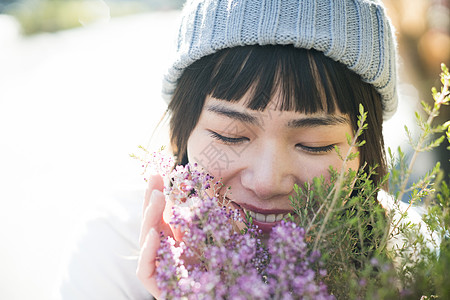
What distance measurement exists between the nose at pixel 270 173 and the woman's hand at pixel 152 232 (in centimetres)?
34

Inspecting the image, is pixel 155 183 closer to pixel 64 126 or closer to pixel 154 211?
pixel 154 211

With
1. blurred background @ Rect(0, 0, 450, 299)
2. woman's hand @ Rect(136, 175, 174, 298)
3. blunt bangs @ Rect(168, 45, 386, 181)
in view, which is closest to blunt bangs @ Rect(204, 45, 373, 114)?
blunt bangs @ Rect(168, 45, 386, 181)

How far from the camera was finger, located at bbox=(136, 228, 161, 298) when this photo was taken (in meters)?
0.88

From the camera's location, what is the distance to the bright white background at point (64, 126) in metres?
2.71

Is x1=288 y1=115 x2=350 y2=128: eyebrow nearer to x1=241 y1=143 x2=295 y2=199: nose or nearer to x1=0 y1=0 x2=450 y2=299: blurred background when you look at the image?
x1=241 y1=143 x2=295 y2=199: nose

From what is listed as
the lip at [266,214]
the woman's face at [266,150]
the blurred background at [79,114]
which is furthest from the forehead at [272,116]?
the blurred background at [79,114]

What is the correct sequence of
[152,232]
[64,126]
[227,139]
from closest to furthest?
[152,232] → [227,139] → [64,126]

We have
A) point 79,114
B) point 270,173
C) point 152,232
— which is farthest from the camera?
point 79,114

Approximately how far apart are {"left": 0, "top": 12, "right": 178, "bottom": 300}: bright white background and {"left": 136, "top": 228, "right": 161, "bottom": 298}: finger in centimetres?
63

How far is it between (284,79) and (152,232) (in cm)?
71

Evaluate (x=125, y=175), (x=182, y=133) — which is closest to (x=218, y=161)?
(x=182, y=133)

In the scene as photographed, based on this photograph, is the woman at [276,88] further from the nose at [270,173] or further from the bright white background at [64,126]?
the bright white background at [64,126]

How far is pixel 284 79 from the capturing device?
53.6 inches

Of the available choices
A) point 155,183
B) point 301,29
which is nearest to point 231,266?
point 155,183
